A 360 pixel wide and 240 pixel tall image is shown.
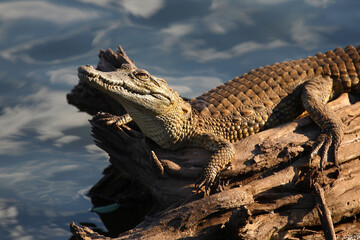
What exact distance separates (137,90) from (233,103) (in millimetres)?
1179

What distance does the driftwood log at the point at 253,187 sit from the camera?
417cm

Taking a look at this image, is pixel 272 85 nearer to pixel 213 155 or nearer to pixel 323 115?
pixel 323 115

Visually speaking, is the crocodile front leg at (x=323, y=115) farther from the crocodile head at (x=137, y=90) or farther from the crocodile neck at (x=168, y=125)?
the crocodile head at (x=137, y=90)

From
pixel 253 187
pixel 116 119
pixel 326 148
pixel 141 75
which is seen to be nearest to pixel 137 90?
pixel 141 75

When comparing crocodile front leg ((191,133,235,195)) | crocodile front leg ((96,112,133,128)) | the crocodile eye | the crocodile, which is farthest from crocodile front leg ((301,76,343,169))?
crocodile front leg ((96,112,133,128))

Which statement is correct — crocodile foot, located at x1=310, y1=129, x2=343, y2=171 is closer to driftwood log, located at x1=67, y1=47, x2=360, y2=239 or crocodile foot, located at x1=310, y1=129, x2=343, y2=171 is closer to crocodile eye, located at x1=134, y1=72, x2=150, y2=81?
driftwood log, located at x1=67, y1=47, x2=360, y2=239

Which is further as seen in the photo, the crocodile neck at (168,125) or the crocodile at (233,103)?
the crocodile neck at (168,125)

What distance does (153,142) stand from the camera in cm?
526

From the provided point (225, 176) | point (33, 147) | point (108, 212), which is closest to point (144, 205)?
point (108, 212)

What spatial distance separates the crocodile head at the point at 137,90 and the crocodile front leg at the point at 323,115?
141 centimetres

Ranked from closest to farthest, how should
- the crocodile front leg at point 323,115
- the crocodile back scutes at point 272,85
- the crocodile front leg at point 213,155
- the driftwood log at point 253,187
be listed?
the driftwood log at point 253,187 < the crocodile front leg at point 213,155 < the crocodile front leg at point 323,115 < the crocodile back scutes at point 272,85

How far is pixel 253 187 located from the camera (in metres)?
4.38

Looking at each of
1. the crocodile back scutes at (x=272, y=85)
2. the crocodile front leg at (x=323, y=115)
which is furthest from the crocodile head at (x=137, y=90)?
the crocodile front leg at (x=323, y=115)

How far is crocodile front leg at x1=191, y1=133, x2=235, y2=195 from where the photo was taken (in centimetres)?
457
